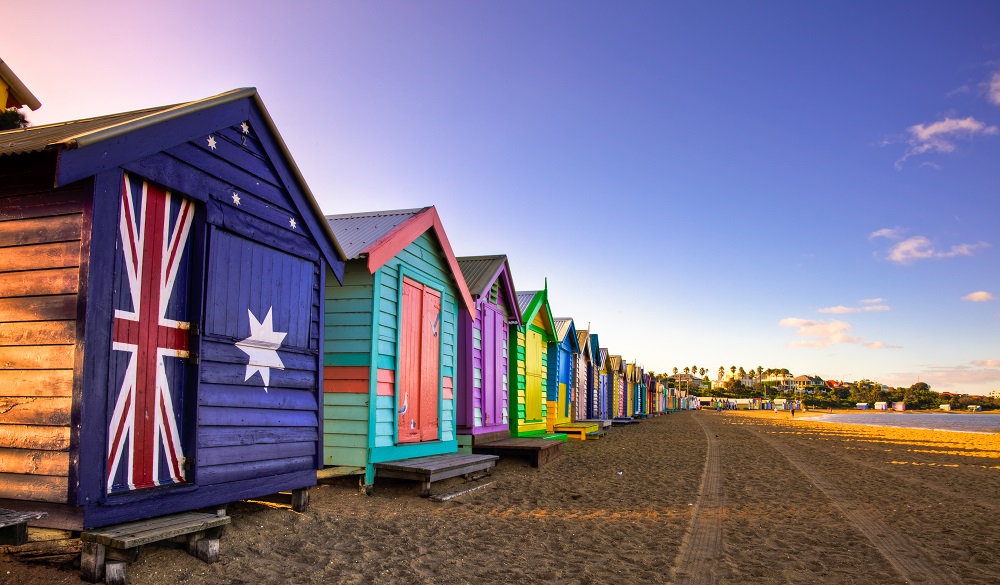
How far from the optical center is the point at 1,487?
14.6 feet

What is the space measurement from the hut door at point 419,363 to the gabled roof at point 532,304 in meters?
6.73

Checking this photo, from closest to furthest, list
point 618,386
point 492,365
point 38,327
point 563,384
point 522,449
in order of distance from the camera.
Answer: point 38,327 → point 522,449 → point 492,365 → point 563,384 → point 618,386

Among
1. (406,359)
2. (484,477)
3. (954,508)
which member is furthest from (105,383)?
(954,508)

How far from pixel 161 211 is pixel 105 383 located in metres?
1.55

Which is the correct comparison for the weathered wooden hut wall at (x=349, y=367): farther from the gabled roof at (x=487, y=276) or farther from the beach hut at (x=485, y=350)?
the gabled roof at (x=487, y=276)

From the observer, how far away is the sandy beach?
5777mm

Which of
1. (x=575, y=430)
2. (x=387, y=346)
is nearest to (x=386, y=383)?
(x=387, y=346)

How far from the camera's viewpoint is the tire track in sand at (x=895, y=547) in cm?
614

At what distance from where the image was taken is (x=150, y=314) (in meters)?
5.19

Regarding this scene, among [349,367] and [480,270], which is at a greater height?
[480,270]

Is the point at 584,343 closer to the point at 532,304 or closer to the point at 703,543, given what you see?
the point at 532,304

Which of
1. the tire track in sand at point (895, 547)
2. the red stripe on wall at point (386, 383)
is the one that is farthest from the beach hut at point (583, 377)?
the red stripe on wall at point (386, 383)

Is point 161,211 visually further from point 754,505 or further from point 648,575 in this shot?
point 754,505

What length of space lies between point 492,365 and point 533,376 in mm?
4272
